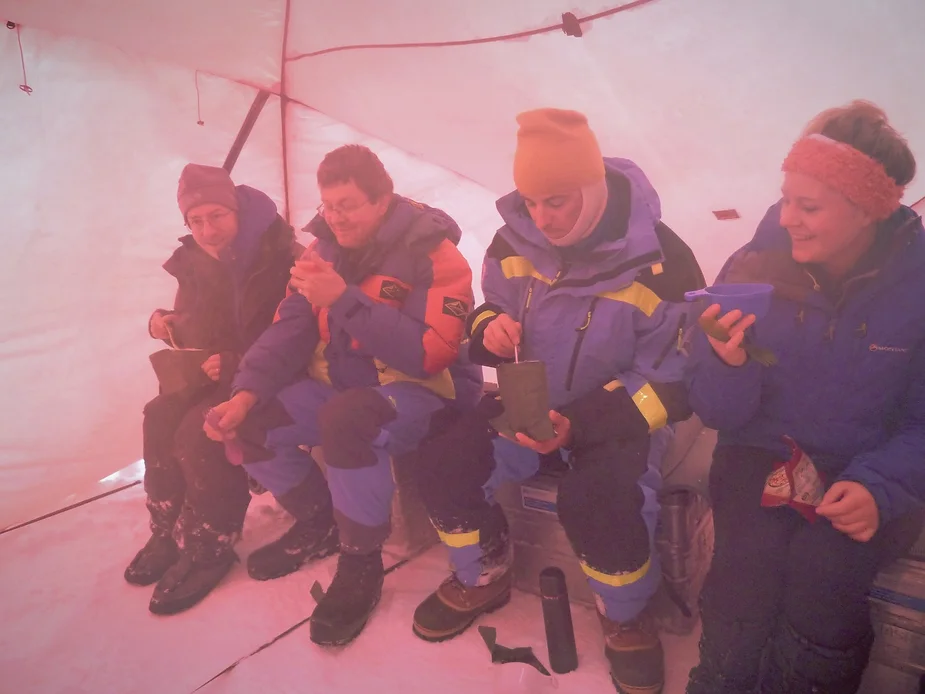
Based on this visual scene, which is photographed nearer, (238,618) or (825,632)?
(825,632)

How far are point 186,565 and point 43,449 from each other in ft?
2.93

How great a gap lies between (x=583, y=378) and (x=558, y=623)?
0.48 m

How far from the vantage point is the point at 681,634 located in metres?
1.26

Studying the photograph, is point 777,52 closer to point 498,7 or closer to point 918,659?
point 498,7

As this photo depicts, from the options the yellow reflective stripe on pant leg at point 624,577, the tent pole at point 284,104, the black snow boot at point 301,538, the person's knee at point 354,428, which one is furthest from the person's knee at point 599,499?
the tent pole at point 284,104

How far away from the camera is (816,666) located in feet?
3.02

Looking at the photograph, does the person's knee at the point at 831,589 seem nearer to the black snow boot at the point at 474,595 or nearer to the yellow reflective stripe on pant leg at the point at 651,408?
the yellow reflective stripe on pant leg at the point at 651,408

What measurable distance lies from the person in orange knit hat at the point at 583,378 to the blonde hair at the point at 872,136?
0.33 m

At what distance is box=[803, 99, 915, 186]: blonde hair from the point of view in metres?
0.98

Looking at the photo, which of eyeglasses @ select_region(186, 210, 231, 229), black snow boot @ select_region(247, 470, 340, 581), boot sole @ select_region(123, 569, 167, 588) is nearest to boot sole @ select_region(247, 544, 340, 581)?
black snow boot @ select_region(247, 470, 340, 581)

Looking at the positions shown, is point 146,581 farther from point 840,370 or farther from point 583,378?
point 840,370

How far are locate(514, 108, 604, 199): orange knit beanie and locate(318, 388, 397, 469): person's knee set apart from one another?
0.57m

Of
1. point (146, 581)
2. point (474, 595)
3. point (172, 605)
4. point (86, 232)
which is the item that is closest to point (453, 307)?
point (474, 595)

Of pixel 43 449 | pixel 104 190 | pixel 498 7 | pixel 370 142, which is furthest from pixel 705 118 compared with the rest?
pixel 43 449
